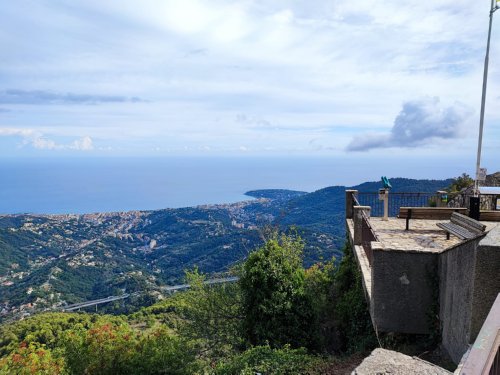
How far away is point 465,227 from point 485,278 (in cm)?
172

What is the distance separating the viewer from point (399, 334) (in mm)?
6625

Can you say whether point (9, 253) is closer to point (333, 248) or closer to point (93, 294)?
point (93, 294)

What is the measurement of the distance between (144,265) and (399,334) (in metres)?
113

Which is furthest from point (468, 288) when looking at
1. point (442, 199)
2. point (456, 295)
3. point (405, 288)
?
point (442, 199)

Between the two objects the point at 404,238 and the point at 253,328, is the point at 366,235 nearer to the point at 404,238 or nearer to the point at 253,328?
the point at 404,238

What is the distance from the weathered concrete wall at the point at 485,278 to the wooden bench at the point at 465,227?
401 millimetres

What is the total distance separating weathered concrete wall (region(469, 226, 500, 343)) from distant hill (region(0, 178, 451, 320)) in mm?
33594

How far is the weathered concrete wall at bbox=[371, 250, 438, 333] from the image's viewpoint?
6.28 meters

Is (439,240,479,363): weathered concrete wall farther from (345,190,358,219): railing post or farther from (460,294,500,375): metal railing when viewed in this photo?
(345,190,358,219): railing post

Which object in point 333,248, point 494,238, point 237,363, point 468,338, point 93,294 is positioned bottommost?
point 93,294

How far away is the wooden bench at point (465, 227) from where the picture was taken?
17.2 feet

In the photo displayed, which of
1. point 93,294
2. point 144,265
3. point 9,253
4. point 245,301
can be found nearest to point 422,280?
point 245,301

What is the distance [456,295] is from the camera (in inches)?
206

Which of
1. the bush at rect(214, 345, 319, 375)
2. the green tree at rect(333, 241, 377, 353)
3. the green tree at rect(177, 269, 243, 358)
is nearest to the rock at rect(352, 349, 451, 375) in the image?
the bush at rect(214, 345, 319, 375)
